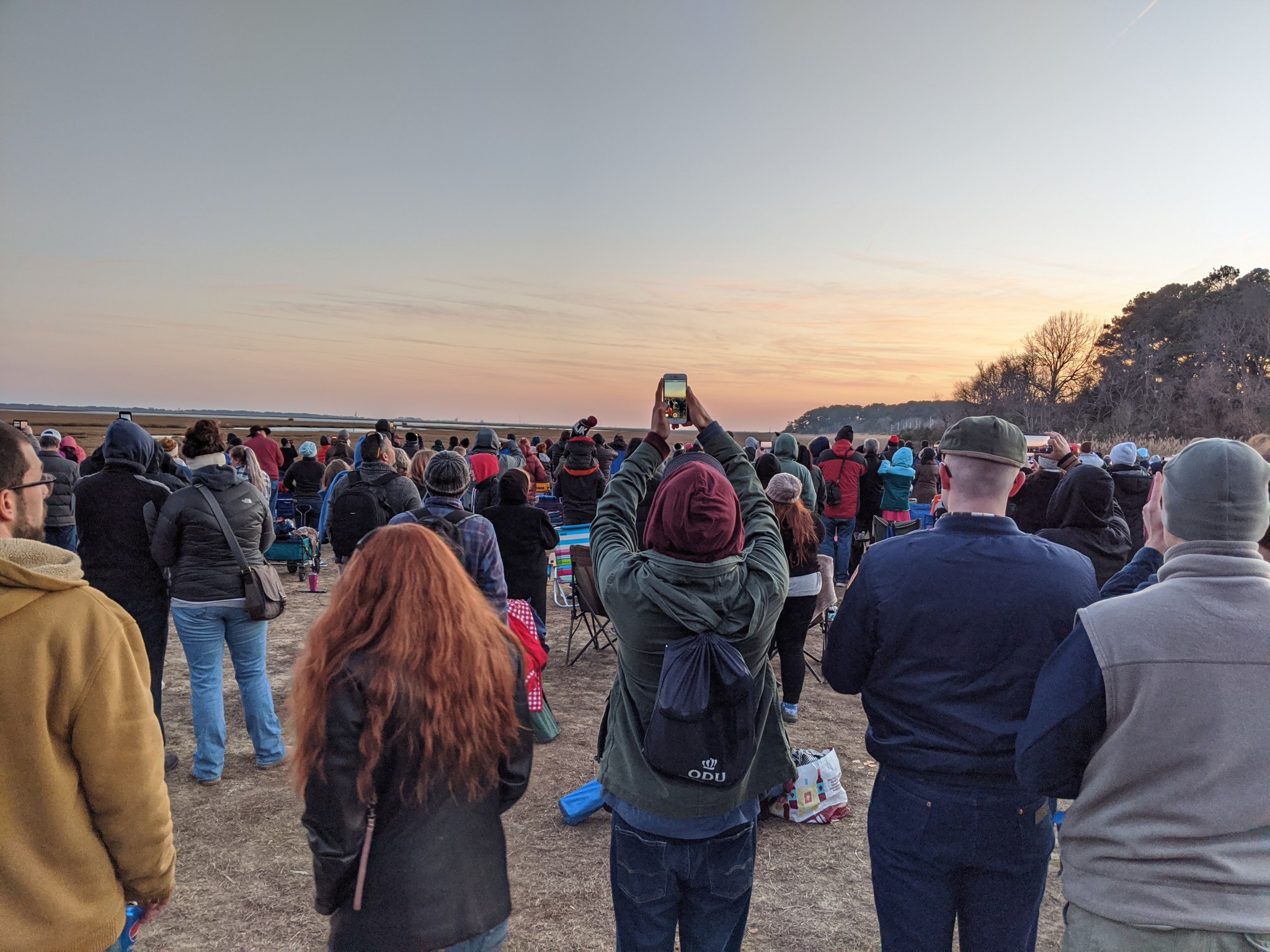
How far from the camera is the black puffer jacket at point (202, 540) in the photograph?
4043 millimetres

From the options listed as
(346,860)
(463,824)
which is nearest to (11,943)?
(346,860)

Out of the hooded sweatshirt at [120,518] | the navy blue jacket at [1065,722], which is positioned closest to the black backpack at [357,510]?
the hooded sweatshirt at [120,518]

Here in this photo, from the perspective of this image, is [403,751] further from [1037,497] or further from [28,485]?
[1037,497]

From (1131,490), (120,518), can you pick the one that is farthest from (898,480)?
(120,518)

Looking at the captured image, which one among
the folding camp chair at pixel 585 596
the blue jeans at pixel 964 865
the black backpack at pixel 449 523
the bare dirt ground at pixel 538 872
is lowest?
the bare dirt ground at pixel 538 872

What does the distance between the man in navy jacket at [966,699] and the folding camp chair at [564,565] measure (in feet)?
20.0

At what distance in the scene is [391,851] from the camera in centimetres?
179

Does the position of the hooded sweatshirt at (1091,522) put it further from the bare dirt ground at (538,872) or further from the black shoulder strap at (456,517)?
the black shoulder strap at (456,517)

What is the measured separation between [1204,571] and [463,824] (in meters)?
1.96

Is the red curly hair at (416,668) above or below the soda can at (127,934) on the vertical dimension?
above

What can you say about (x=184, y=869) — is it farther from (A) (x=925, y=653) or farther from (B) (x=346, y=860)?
(A) (x=925, y=653)

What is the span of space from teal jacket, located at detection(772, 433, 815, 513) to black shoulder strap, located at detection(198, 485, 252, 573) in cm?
529

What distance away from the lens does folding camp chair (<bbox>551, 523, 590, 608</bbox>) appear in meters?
8.20

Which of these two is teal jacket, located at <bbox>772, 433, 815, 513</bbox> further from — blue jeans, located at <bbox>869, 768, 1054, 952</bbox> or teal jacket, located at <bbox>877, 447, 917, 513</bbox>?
blue jeans, located at <bbox>869, 768, 1054, 952</bbox>
